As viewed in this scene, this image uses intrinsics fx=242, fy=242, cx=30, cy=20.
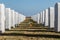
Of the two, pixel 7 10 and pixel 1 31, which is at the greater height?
Answer: pixel 7 10

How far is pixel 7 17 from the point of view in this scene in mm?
28000

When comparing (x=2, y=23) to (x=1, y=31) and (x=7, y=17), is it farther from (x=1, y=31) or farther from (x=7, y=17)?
(x=7, y=17)

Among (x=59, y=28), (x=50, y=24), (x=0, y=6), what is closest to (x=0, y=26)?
(x=0, y=6)

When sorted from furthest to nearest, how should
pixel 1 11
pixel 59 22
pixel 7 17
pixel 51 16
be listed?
pixel 51 16
pixel 7 17
pixel 59 22
pixel 1 11

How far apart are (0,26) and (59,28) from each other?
5.60 meters

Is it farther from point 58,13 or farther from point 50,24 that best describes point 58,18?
point 50,24

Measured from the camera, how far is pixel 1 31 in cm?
2166

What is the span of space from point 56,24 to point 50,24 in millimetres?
5970

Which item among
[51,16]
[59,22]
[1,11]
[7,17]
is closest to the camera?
[1,11]

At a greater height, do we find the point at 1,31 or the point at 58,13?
the point at 58,13

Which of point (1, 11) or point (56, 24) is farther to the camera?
point (56, 24)

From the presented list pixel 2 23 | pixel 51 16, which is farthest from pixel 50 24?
pixel 2 23

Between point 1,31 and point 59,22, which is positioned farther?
point 59,22

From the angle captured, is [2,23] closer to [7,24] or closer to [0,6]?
[0,6]
